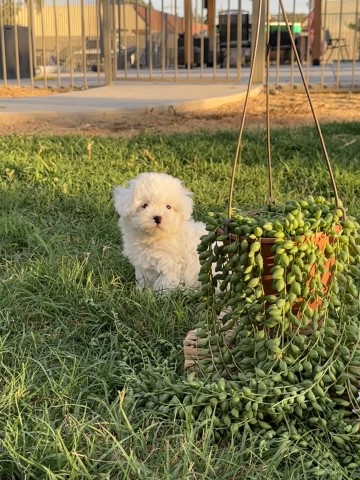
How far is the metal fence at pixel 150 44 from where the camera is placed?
1062 cm

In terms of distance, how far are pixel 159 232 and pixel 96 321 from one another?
21.0 inches

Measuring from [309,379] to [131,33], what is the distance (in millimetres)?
17401

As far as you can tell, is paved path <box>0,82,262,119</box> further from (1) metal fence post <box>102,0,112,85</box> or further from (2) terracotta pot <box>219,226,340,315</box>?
(2) terracotta pot <box>219,226,340,315</box>

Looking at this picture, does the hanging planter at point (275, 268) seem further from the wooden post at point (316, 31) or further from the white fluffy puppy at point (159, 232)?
the wooden post at point (316, 31)

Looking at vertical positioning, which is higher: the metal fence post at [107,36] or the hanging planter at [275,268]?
the metal fence post at [107,36]

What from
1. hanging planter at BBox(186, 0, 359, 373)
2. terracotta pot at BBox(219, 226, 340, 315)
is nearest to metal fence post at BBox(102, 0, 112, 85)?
hanging planter at BBox(186, 0, 359, 373)

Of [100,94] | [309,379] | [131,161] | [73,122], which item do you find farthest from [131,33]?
[309,379]

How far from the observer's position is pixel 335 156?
4637 mm

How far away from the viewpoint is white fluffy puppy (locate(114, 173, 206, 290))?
2.62 m

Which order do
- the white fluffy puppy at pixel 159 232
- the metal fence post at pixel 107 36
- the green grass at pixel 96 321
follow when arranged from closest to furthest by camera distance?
the green grass at pixel 96 321 < the white fluffy puppy at pixel 159 232 < the metal fence post at pixel 107 36

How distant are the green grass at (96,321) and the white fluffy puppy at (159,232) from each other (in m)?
0.14

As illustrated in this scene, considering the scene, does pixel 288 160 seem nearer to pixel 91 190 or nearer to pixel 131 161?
pixel 131 161

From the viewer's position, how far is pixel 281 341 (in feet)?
5.75

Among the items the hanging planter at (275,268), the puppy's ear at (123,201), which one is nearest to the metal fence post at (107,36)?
the puppy's ear at (123,201)
